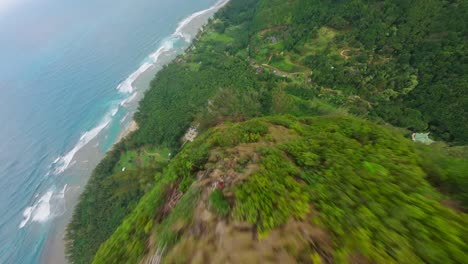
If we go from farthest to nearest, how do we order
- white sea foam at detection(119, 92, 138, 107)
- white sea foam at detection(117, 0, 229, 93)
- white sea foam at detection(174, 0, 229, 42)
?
1. white sea foam at detection(174, 0, 229, 42)
2. white sea foam at detection(117, 0, 229, 93)
3. white sea foam at detection(119, 92, 138, 107)

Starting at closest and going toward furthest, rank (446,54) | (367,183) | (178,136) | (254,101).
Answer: (367,183), (446,54), (254,101), (178,136)

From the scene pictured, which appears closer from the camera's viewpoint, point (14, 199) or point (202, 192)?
point (202, 192)

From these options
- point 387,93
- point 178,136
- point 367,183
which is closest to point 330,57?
point 387,93

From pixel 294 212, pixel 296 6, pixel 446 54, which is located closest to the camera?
pixel 294 212

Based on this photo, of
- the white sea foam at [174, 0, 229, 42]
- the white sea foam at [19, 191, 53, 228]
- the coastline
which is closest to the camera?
the coastline

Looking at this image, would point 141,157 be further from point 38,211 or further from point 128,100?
point 128,100

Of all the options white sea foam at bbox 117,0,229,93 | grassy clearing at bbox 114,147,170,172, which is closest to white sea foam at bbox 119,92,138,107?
white sea foam at bbox 117,0,229,93

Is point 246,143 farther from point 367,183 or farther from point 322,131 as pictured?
point 367,183

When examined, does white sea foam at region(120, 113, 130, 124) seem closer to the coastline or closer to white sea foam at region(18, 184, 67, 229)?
the coastline

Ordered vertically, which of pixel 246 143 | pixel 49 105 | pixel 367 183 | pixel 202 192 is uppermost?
pixel 202 192
